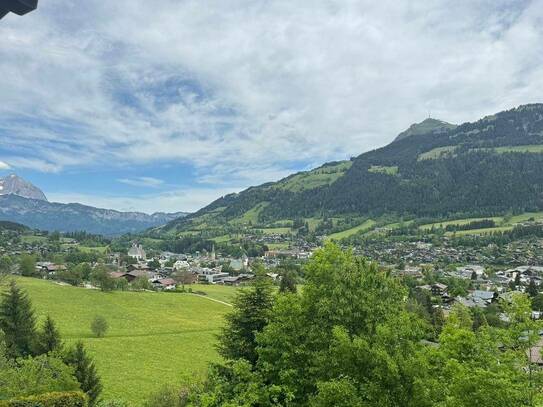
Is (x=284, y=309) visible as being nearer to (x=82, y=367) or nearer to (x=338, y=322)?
(x=338, y=322)

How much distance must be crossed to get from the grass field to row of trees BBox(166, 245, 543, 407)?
9699 millimetres

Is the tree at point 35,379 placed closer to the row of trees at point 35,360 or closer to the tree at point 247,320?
the row of trees at point 35,360

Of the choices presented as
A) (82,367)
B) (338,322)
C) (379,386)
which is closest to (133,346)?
(82,367)

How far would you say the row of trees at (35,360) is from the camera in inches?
845

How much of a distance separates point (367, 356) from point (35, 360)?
19428mm

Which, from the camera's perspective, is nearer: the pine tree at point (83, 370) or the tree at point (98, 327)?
the pine tree at point (83, 370)

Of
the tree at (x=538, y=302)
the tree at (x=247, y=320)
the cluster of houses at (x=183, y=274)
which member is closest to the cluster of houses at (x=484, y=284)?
the tree at (x=538, y=302)

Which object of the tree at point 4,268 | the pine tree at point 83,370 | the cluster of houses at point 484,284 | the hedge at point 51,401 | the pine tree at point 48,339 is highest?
the tree at point 4,268

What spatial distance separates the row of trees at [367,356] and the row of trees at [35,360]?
763 cm

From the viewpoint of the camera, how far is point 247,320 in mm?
27500

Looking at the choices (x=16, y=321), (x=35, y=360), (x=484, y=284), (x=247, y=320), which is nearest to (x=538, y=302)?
(x=484, y=284)

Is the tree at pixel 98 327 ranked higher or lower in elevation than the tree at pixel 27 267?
lower

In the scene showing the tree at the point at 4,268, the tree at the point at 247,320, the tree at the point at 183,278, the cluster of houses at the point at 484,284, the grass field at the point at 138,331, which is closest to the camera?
the tree at the point at 247,320

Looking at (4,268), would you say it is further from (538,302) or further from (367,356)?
(538,302)
